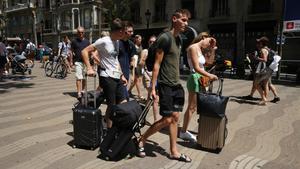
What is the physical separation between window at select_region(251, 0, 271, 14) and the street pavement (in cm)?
1972

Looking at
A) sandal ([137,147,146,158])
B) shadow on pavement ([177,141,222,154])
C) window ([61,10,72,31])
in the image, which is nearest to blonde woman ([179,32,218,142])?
shadow on pavement ([177,141,222,154])

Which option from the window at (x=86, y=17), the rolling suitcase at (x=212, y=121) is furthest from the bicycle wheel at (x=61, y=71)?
the window at (x=86, y=17)

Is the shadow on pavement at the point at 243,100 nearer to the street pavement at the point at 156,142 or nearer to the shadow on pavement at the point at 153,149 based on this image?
the street pavement at the point at 156,142

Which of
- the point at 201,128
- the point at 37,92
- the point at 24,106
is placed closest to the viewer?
the point at 201,128

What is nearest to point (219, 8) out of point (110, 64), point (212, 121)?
A: point (110, 64)

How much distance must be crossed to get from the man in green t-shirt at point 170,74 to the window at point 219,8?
25659mm

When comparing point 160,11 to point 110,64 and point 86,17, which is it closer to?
point 86,17

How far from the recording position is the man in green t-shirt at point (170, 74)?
4.27 meters

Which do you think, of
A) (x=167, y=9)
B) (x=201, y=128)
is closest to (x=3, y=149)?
(x=201, y=128)

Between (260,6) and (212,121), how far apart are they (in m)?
24.6

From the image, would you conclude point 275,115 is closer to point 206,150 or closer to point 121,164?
point 206,150

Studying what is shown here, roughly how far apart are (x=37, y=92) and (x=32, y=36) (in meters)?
48.7

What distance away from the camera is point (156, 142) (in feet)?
17.4

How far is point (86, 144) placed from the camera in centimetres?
486
